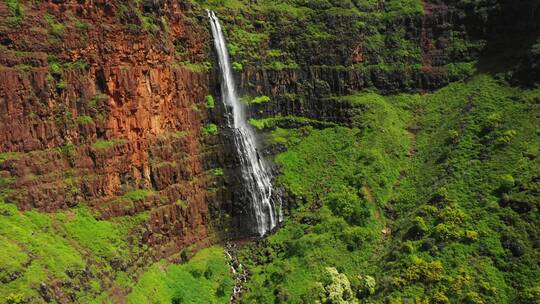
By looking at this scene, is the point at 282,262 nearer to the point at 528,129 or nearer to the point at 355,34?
the point at 528,129

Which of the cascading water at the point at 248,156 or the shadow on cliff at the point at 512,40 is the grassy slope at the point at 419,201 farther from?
the shadow on cliff at the point at 512,40

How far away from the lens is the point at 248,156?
56.7 m

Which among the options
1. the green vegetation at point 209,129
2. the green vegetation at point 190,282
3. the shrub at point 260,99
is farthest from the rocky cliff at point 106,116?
the shrub at point 260,99

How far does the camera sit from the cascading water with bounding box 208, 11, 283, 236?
55.2 meters

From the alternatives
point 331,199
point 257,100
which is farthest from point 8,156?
point 331,199

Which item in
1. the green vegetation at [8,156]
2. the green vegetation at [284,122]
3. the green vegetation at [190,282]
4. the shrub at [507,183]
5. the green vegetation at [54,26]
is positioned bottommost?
the green vegetation at [190,282]

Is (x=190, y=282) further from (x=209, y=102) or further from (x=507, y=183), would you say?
(x=507, y=183)

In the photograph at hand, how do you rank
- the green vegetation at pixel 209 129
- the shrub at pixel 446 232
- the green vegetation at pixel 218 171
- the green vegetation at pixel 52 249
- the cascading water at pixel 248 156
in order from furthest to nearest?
the cascading water at pixel 248 156 → the green vegetation at pixel 209 129 → the green vegetation at pixel 218 171 → the shrub at pixel 446 232 → the green vegetation at pixel 52 249

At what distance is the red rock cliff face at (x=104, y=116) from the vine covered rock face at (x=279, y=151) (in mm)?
139

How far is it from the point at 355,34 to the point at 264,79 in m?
14.7

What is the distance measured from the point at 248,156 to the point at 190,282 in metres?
15.5

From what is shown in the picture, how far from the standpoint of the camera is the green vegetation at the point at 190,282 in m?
43.1

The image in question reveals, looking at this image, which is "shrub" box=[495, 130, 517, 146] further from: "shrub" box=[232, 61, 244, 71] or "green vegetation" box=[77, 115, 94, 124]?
"green vegetation" box=[77, 115, 94, 124]

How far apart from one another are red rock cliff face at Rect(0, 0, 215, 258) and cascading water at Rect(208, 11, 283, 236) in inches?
196
